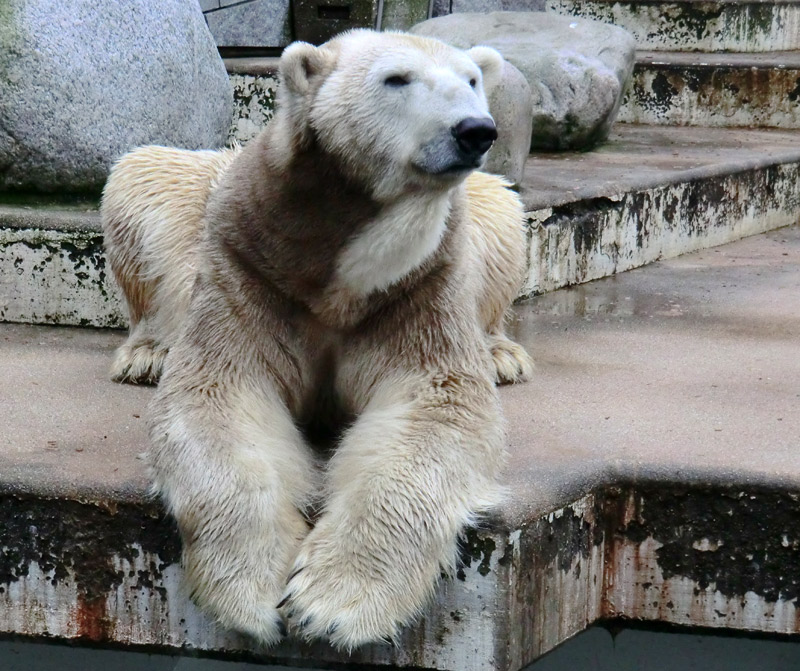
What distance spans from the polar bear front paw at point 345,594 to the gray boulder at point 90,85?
2143 millimetres

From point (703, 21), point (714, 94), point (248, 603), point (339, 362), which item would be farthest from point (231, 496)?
point (703, 21)

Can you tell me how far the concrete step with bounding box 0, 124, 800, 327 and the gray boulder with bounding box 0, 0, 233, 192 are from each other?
17cm

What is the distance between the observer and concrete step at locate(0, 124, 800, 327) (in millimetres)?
3893

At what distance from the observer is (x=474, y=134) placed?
2.24 m

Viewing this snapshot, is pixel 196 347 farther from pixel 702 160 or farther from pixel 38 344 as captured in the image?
pixel 702 160

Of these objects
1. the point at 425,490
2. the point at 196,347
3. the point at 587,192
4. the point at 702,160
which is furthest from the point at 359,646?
the point at 702,160

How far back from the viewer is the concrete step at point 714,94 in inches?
283

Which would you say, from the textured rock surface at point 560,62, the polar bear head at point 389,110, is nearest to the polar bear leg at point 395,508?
the polar bear head at point 389,110

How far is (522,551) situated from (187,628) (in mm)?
694

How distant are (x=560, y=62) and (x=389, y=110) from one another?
3.58 metres

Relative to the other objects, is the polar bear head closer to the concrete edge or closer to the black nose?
the black nose

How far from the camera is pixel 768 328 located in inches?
156

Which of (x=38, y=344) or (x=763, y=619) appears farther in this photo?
(x=38, y=344)

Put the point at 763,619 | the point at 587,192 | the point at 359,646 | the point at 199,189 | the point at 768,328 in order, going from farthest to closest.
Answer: the point at 587,192 → the point at 768,328 → the point at 199,189 → the point at 763,619 → the point at 359,646
